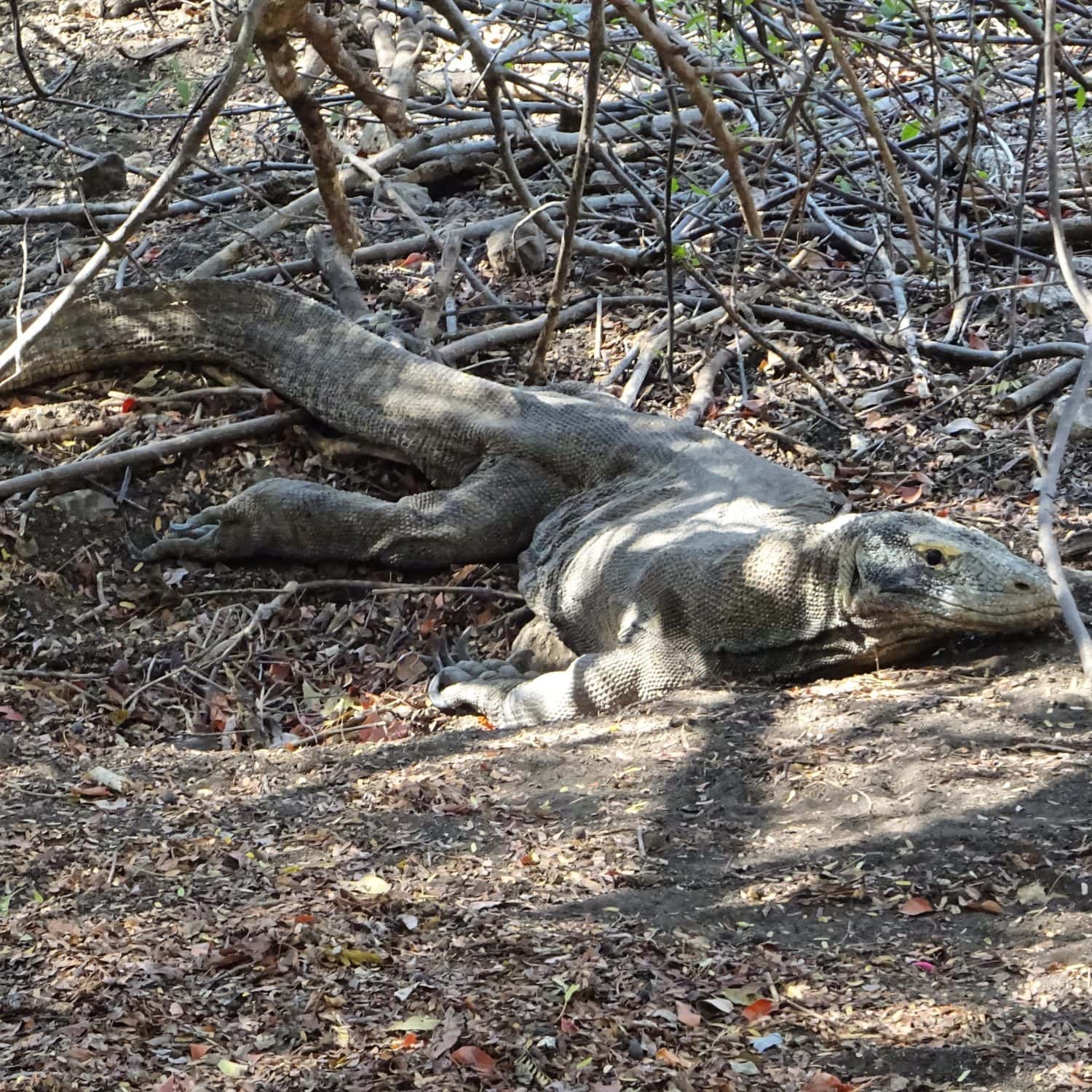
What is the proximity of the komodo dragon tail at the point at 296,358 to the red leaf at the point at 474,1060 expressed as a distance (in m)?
4.01

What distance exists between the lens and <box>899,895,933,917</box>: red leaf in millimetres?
3199

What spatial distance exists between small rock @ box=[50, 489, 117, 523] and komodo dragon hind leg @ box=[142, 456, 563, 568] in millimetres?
309

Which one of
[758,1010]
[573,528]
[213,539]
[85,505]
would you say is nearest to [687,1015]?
[758,1010]

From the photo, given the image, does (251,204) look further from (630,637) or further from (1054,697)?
(1054,697)

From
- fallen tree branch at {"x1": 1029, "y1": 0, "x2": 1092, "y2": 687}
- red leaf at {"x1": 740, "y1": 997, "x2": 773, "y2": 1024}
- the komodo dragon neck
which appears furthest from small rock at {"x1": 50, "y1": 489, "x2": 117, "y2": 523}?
fallen tree branch at {"x1": 1029, "y1": 0, "x2": 1092, "y2": 687}

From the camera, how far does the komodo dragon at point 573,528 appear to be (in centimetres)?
481

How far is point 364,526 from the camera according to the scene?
616cm

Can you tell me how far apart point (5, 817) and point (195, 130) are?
2.20m

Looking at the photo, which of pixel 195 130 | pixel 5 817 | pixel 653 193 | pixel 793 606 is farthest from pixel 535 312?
pixel 195 130

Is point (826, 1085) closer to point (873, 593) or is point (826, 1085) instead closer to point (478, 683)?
point (873, 593)

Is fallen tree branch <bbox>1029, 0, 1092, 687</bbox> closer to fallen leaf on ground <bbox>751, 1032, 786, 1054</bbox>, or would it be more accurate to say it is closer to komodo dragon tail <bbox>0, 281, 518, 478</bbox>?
fallen leaf on ground <bbox>751, 1032, 786, 1054</bbox>

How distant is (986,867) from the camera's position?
11.0ft

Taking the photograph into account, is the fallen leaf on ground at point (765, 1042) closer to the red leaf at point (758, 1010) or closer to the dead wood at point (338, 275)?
the red leaf at point (758, 1010)

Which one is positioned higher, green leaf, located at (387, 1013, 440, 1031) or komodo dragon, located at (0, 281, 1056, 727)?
komodo dragon, located at (0, 281, 1056, 727)
